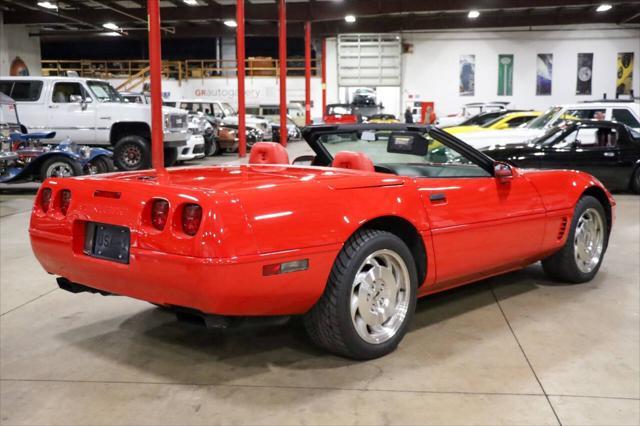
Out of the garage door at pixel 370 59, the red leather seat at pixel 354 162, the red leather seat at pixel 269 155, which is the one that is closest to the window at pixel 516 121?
the red leather seat at pixel 269 155

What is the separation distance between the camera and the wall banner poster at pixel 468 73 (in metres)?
31.6

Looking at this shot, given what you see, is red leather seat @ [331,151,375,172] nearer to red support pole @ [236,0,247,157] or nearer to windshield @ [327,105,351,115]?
red support pole @ [236,0,247,157]

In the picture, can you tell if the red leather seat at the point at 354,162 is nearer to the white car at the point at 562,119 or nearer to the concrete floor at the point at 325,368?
the concrete floor at the point at 325,368

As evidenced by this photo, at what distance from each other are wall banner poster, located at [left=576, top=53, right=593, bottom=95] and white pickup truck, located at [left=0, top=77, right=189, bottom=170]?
24.4 m

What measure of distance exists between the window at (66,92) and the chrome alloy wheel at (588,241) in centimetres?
1099

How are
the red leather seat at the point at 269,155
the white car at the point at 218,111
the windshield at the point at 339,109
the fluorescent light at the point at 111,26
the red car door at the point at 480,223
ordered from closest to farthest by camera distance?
the red car door at the point at 480,223, the red leather seat at the point at 269,155, the white car at the point at 218,111, the windshield at the point at 339,109, the fluorescent light at the point at 111,26

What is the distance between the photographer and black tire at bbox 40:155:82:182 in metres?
10.2

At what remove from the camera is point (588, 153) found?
10.0 meters

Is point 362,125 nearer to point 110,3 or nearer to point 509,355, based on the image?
point 509,355

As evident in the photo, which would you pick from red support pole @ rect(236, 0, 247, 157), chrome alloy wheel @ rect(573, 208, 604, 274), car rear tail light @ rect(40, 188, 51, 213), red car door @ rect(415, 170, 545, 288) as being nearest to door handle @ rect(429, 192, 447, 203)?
red car door @ rect(415, 170, 545, 288)

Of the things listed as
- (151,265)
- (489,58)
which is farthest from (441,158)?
(489,58)

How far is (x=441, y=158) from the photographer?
33.4 ft

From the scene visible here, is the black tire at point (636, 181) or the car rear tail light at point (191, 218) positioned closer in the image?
the car rear tail light at point (191, 218)

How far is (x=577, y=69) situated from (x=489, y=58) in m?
4.23
